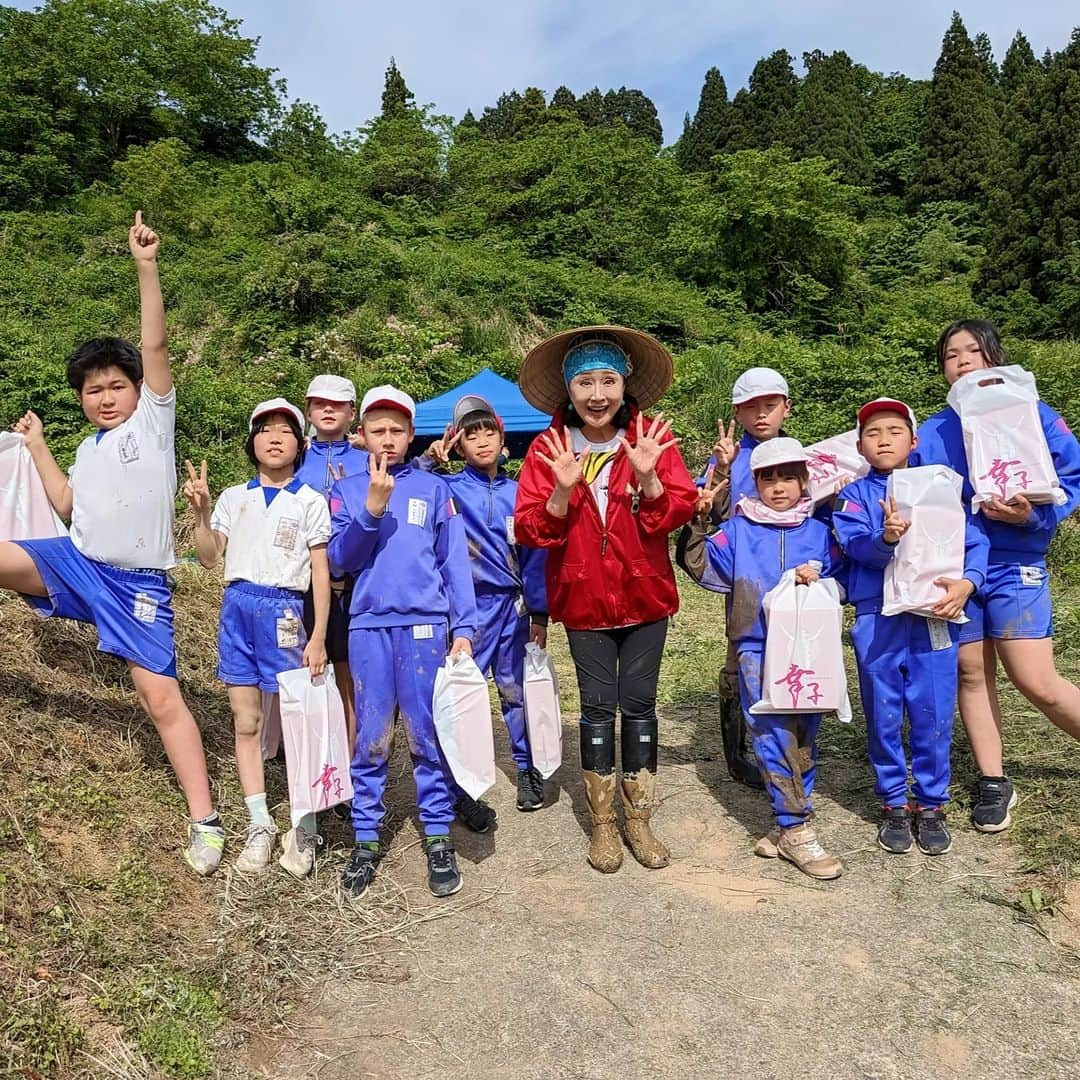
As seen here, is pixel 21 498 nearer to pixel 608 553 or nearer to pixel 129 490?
pixel 129 490

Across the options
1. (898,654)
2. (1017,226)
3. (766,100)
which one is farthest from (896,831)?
(766,100)

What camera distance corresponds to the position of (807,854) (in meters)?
3.33

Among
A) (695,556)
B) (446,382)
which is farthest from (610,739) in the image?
(446,382)

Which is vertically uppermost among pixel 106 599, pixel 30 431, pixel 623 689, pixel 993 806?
pixel 30 431

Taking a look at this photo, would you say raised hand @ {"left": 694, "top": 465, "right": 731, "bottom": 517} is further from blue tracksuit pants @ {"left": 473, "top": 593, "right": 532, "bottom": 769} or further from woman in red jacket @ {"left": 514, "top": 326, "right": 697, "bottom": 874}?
blue tracksuit pants @ {"left": 473, "top": 593, "right": 532, "bottom": 769}

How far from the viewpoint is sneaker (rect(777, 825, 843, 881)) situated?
3260 mm

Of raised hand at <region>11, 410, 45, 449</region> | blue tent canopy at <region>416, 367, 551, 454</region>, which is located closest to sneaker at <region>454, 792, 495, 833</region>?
raised hand at <region>11, 410, 45, 449</region>

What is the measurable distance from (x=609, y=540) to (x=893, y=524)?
1.08 m

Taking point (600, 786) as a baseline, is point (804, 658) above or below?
above

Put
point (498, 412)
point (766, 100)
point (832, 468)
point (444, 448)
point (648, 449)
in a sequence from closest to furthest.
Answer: point (648, 449), point (832, 468), point (444, 448), point (498, 412), point (766, 100)

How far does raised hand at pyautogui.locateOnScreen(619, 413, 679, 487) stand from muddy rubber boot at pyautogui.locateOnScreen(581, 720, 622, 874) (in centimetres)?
105

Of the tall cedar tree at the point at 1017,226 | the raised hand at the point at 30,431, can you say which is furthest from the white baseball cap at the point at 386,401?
the tall cedar tree at the point at 1017,226

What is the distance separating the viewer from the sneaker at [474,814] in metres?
3.88

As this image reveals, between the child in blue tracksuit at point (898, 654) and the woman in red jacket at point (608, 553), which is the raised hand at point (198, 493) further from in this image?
the child in blue tracksuit at point (898, 654)
